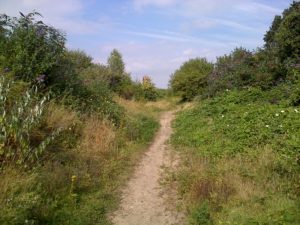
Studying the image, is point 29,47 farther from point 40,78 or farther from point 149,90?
point 149,90

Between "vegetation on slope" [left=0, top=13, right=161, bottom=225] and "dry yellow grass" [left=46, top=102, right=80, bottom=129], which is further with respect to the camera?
"dry yellow grass" [left=46, top=102, right=80, bottom=129]

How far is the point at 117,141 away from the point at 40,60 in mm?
2996

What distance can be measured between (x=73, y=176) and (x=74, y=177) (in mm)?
58

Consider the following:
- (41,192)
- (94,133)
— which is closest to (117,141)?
(94,133)

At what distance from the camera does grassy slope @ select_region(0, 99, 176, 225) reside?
6268 millimetres

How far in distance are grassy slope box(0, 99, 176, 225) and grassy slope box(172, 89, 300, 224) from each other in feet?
4.91

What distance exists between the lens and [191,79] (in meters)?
30.6

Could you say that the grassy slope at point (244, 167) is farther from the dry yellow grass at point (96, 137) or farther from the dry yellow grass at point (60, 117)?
the dry yellow grass at point (60, 117)

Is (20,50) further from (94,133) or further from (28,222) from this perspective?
(28,222)

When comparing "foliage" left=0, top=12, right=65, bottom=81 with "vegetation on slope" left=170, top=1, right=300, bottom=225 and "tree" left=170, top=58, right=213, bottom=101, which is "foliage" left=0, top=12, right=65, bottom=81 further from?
"tree" left=170, top=58, right=213, bottom=101

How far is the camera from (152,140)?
1465cm

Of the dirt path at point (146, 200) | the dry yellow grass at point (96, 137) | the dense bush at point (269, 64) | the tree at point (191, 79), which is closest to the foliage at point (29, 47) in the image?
the dry yellow grass at point (96, 137)

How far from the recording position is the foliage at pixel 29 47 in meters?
10.8

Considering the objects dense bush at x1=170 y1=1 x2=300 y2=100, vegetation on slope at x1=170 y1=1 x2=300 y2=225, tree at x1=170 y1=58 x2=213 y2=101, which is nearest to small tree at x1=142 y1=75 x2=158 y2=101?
tree at x1=170 y1=58 x2=213 y2=101
